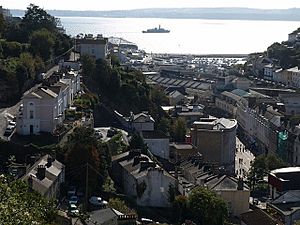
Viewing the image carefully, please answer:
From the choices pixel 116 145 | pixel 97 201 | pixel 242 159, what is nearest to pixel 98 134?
pixel 116 145

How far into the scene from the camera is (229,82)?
122 feet

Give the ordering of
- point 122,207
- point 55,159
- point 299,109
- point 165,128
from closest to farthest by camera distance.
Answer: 1. point 122,207
2. point 55,159
3. point 165,128
4. point 299,109

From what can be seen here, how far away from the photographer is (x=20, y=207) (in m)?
6.64

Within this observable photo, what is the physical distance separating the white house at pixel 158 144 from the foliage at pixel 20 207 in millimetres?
11440

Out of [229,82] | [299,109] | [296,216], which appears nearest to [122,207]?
[296,216]

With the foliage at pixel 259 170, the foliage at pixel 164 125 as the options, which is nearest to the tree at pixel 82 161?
the foliage at pixel 259 170

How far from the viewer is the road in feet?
70.2

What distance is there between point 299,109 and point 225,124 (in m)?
5.87

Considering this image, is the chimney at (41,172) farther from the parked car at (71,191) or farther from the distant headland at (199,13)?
the distant headland at (199,13)

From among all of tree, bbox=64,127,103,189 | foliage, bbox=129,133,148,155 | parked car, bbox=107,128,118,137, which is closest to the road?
foliage, bbox=129,133,148,155

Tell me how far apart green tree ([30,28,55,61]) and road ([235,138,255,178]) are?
6.99 meters

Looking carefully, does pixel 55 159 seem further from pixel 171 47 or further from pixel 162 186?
pixel 171 47

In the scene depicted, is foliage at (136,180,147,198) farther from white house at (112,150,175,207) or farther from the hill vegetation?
the hill vegetation

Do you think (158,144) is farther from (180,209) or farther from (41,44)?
(41,44)
